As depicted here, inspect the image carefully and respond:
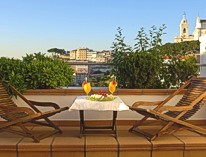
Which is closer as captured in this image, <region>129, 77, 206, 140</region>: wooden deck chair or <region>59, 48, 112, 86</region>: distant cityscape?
<region>129, 77, 206, 140</region>: wooden deck chair

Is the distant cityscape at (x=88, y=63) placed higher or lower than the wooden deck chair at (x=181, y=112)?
higher

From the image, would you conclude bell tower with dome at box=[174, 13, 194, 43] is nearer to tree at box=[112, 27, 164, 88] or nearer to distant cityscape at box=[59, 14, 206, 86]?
distant cityscape at box=[59, 14, 206, 86]

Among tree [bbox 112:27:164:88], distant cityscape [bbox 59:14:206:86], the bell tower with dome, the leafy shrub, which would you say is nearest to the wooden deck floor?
the leafy shrub

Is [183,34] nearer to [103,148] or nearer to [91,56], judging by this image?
[91,56]

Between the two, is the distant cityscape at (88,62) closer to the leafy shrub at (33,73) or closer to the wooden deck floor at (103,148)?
the leafy shrub at (33,73)

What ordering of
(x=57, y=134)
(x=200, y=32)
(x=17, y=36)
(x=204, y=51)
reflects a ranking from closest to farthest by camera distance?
(x=57, y=134) < (x=204, y=51) < (x=17, y=36) < (x=200, y=32)

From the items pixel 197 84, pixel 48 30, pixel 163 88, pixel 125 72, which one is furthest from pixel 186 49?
pixel 48 30

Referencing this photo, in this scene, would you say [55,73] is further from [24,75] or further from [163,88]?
[163,88]

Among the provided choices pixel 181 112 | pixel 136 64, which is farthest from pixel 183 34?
pixel 181 112

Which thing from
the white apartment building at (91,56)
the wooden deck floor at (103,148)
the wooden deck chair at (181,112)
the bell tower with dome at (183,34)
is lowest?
the wooden deck floor at (103,148)

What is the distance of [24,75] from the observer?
214 inches

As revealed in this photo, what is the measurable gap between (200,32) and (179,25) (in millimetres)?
2012

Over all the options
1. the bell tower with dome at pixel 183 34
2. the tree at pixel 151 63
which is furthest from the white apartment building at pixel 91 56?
the bell tower with dome at pixel 183 34

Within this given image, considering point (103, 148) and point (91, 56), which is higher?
point (91, 56)
